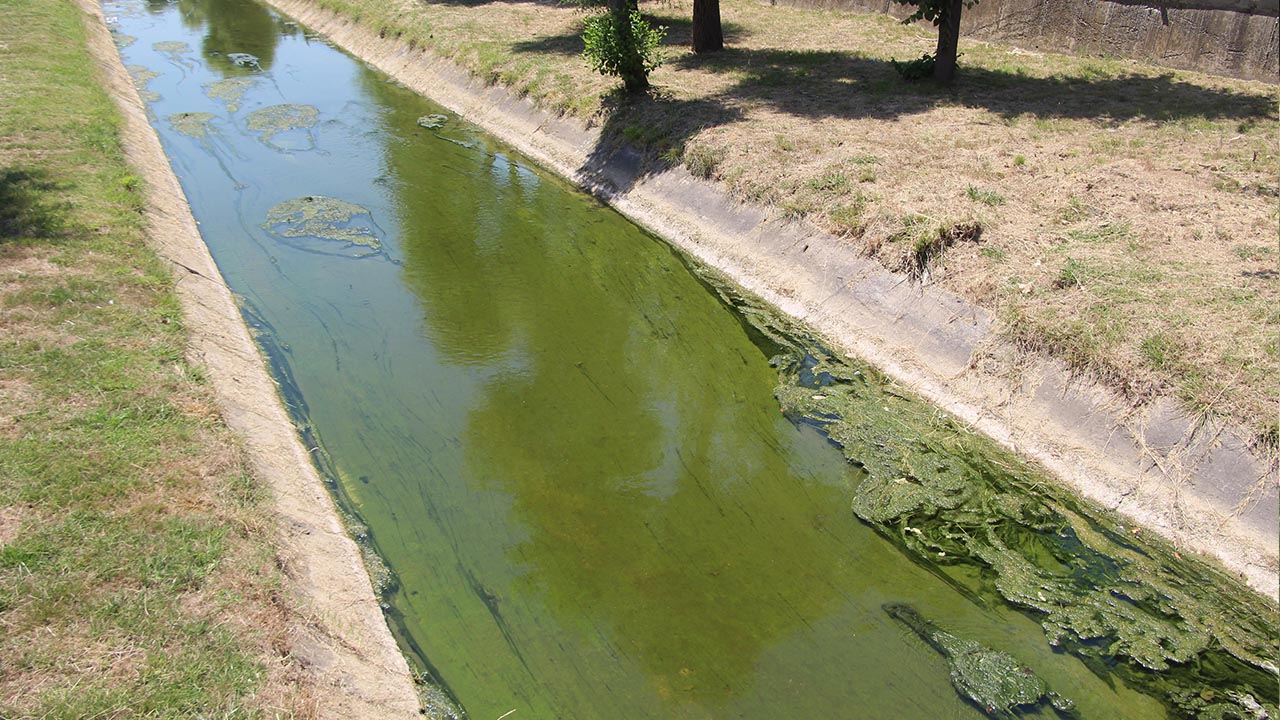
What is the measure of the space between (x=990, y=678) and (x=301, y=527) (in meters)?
4.87

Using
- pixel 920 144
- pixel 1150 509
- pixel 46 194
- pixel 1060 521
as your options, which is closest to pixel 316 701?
pixel 1060 521

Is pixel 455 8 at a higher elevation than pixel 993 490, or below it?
higher

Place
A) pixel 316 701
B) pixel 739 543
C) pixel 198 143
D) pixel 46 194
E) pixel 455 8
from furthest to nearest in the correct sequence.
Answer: pixel 455 8 < pixel 198 143 < pixel 46 194 < pixel 739 543 < pixel 316 701

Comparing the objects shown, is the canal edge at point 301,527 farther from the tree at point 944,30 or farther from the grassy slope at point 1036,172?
the tree at point 944,30

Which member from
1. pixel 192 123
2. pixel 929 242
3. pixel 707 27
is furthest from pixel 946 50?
pixel 192 123

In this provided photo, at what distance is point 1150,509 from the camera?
7.07m

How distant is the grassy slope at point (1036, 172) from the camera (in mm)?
7895

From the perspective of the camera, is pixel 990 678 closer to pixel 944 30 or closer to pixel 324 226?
pixel 324 226

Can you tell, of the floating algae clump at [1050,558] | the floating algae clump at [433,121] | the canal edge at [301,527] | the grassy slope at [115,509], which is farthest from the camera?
the floating algae clump at [433,121]

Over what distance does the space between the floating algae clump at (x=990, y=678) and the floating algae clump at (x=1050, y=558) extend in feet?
1.51

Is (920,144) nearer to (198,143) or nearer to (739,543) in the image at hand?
(739,543)

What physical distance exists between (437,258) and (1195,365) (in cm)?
870

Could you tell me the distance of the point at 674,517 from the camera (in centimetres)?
721

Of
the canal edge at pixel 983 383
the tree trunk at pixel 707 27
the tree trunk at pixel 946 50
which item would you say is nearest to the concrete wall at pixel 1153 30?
Result: the tree trunk at pixel 946 50
